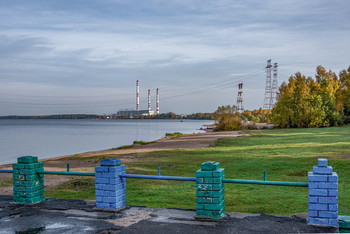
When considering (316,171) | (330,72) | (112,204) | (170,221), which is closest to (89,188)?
(112,204)

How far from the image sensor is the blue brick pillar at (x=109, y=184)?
7969 millimetres

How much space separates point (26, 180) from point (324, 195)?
6.64 metres

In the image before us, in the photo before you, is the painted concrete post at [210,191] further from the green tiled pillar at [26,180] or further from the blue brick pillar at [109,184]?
the green tiled pillar at [26,180]

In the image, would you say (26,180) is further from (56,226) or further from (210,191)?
(210,191)

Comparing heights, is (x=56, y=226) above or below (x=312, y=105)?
below

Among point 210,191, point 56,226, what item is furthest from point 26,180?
point 210,191

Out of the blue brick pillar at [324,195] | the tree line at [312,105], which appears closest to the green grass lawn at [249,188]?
the blue brick pillar at [324,195]

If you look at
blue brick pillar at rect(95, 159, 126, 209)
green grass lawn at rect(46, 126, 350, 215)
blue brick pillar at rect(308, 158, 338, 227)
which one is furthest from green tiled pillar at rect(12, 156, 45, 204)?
blue brick pillar at rect(308, 158, 338, 227)

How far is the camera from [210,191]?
23.7 ft

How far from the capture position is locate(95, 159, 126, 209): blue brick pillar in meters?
7.97

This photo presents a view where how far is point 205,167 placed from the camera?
7.25 metres

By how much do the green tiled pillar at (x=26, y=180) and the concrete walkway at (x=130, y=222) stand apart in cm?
37

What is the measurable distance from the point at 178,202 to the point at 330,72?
7687 centimetres

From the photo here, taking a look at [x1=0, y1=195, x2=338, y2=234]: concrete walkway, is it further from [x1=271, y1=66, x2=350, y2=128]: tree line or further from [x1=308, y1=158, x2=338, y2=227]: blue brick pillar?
[x1=271, y1=66, x2=350, y2=128]: tree line
